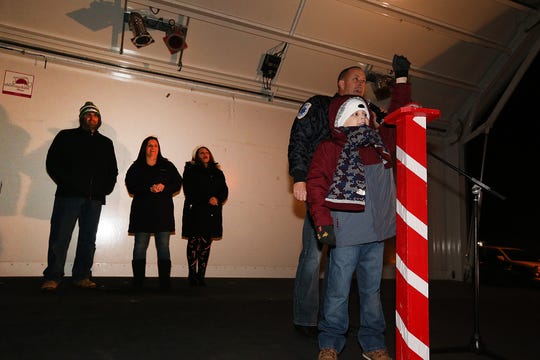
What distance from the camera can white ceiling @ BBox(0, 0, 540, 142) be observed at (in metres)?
4.75

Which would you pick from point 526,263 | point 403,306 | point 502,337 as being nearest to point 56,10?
point 403,306

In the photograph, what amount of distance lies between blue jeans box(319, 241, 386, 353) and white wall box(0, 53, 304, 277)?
12.0ft

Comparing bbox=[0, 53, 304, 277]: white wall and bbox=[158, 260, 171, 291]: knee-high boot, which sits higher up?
bbox=[0, 53, 304, 277]: white wall

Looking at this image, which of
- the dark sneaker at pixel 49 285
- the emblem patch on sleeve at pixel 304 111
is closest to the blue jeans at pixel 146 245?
the dark sneaker at pixel 49 285

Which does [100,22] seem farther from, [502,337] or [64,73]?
[502,337]

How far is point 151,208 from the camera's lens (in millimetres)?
4141

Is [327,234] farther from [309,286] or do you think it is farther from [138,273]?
[138,273]

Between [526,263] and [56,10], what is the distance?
7817 millimetres

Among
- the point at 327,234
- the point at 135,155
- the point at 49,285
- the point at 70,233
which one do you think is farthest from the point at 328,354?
the point at 135,155

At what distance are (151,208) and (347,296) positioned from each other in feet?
9.17

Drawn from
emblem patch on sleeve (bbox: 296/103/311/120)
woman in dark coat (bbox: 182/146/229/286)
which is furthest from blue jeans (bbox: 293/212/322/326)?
woman in dark coat (bbox: 182/146/229/286)

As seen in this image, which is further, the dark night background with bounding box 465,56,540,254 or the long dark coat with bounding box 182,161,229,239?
the dark night background with bounding box 465,56,540,254

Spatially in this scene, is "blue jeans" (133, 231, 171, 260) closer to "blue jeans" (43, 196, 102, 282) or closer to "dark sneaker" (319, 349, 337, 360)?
"blue jeans" (43, 196, 102, 282)

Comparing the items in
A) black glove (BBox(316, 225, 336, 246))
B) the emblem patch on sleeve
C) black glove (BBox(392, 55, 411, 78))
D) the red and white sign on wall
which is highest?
the red and white sign on wall
